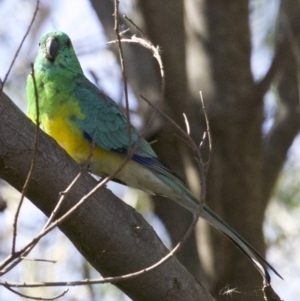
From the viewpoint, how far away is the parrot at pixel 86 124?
185 inches

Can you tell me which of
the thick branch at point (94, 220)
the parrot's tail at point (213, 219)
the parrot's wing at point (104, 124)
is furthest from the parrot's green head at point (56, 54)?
the thick branch at point (94, 220)

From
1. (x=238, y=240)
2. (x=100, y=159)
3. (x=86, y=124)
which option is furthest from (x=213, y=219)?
(x=86, y=124)

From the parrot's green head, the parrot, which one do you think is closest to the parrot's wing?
the parrot

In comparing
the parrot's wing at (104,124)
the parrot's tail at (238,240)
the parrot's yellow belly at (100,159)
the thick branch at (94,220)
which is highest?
the parrot's wing at (104,124)

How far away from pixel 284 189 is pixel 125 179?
13.5ft

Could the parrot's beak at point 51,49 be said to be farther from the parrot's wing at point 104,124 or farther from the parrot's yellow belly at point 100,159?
the parrot's yellow belly at point 100,159

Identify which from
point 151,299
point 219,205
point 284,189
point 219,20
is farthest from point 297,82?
point 151,299

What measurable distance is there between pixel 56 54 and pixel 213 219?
1.79m

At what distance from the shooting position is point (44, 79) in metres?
4.93

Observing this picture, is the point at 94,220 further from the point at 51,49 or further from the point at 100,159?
the point at 51,49

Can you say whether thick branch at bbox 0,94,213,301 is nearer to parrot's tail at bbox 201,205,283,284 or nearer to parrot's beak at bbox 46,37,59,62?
parrot's tail at bbox 201,205,283,284

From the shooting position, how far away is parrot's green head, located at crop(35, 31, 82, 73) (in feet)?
16.6

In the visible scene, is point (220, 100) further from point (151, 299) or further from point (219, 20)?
point (151, 299)

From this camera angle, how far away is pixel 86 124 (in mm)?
4793
